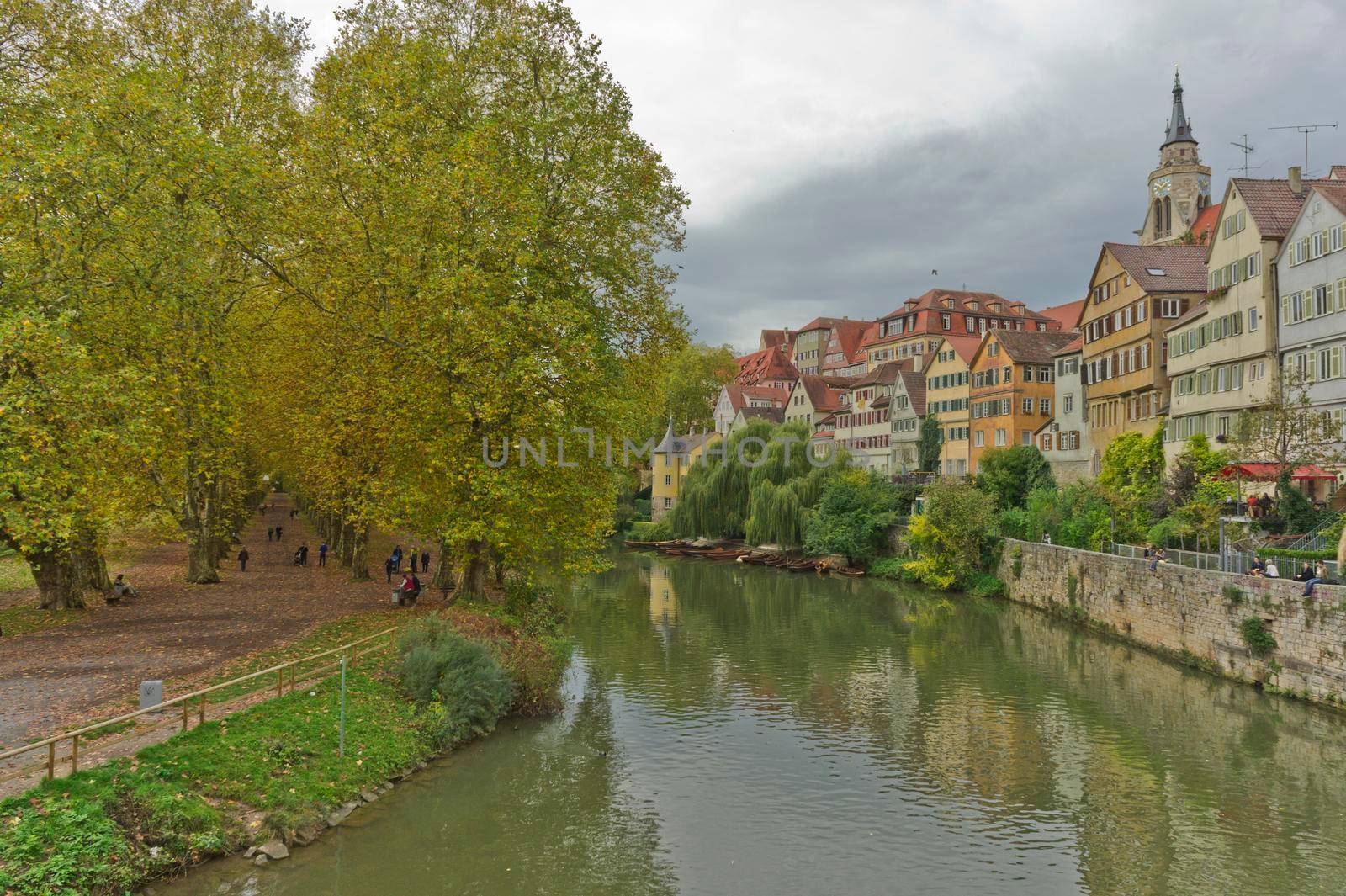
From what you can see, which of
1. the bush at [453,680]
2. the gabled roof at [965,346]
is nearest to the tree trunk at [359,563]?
the bush at [453,680]

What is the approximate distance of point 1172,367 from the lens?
43062 mm

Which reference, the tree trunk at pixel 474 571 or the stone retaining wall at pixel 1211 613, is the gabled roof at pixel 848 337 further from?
the tree trunk at pixel 474 571

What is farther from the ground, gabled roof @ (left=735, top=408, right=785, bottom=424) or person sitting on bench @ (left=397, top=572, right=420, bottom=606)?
gabled roof @ (left=735, top=408, right=785, bottom=424)

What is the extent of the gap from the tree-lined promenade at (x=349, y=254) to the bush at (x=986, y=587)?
83.7 feet

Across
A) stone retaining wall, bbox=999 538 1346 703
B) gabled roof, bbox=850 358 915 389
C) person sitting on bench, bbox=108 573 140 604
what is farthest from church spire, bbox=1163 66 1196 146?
person sitting on bench, bbox=108 573 140 604

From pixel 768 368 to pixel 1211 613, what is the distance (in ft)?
320

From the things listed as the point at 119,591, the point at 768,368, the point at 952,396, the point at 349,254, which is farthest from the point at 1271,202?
the point at 768,368

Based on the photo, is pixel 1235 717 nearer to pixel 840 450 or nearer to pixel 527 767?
pixel 527 767

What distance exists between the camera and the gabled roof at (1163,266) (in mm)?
46312

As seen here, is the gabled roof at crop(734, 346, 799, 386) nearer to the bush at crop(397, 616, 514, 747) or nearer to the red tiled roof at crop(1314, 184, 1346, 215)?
the red tiled roof at crop(1314, 184, 1346, 215)

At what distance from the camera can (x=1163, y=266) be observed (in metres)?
48.1

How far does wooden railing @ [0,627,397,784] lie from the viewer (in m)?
11.7

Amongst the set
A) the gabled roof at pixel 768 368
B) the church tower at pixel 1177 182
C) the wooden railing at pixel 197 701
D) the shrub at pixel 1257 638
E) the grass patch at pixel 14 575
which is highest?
the church tower at pixel 1177 182

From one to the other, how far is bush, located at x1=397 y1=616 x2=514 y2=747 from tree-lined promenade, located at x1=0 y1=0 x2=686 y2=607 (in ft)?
12.0
